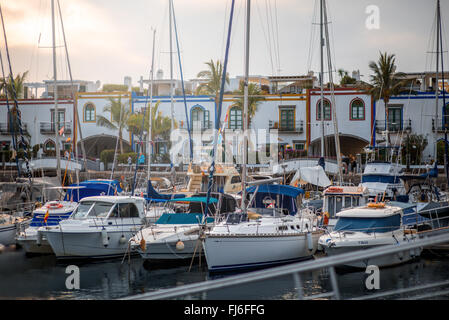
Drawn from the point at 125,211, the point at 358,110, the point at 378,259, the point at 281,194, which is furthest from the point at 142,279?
the point at 358,110

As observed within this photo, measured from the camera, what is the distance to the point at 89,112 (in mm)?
49281

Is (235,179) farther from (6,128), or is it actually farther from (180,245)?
(6,128)

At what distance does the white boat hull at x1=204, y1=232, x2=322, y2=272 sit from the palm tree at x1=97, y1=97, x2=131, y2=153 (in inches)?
1267

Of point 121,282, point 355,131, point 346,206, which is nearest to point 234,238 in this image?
point 121,282

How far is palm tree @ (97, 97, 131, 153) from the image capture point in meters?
47.0

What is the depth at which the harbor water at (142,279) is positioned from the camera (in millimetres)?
13734

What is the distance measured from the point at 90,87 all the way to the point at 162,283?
143ft

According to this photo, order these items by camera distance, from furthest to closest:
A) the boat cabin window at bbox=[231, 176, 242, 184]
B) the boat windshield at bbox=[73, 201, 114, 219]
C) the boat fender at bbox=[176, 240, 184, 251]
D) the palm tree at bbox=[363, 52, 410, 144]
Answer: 1. the palm tree at bbox=[363, 52, 410, 144]
2. the boat cabin window at bbox=[231, 176, 242, 184]
3. the boat windshield at bbox=[73, 201, 114, 219]
4. the boat fender at bbox=[176, 240, 184, 251]

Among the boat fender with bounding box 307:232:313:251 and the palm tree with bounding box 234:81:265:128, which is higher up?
the palm tree with bounding box 234:81:265:128

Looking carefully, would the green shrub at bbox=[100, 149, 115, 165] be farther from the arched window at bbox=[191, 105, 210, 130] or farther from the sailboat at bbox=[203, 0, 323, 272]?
the sailboat at bbox=[203, 0, 323, 272]

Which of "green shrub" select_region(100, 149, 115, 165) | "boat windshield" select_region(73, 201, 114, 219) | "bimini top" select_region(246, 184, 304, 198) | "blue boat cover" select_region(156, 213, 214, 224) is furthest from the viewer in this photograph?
"green shrub" select_region(100, 149, 115, 165)

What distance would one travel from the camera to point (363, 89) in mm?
42750

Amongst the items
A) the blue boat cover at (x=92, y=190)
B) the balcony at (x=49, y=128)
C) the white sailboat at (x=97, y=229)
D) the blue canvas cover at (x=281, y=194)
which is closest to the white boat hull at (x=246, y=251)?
the blue canvas cover at (x=281, y=194)

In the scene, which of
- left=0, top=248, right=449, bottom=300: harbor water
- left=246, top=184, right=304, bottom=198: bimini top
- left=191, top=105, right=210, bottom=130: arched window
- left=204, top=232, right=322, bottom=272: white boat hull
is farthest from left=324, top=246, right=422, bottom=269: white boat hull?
left=191, top=105, right=210, bottom=130: arched window
